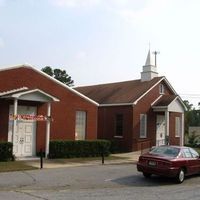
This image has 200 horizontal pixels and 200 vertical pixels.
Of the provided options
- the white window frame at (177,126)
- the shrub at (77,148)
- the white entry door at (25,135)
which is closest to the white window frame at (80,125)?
the shrub at (77,148)

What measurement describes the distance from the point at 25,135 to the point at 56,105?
3086 millimetres

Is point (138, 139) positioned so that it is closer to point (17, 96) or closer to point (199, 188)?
point (17, 96)

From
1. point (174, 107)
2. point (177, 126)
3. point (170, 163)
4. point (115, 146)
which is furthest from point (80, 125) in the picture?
point (170, 163)

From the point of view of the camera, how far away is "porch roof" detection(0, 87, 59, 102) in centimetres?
2420

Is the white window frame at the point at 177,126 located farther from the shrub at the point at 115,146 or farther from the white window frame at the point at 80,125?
the white window frame at the point at 80,125

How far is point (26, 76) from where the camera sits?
86.7 feet

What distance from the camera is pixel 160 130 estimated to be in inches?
1490

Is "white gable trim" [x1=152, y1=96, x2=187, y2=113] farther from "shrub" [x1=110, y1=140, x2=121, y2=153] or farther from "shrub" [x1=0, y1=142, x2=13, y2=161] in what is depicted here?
"shrub" [x1=0, y1=142, x2=13, y2=161]

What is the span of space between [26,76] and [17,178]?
10640 millimetres

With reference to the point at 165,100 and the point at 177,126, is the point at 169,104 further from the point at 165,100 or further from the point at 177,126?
the point at 177,126

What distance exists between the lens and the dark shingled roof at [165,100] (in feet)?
118

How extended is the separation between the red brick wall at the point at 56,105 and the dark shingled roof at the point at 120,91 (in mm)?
5777

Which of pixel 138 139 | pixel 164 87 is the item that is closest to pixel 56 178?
pixel 138 139

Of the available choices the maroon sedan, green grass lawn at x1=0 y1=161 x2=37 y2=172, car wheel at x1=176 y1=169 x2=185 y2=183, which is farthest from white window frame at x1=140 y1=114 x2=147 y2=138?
car wheel at x1=176 y1=169 x2=185 y2=183
